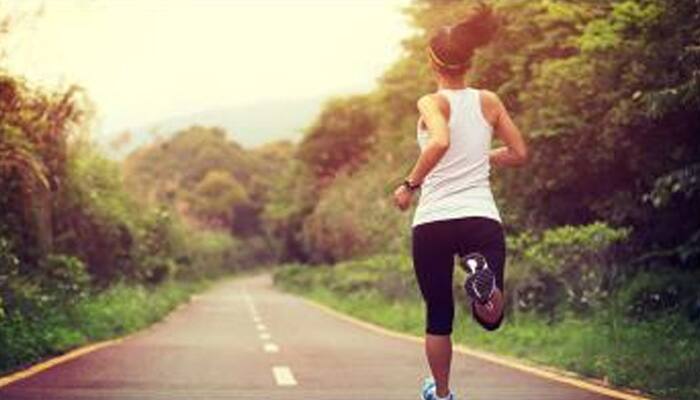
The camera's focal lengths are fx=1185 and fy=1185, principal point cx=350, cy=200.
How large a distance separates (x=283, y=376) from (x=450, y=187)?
513 cm

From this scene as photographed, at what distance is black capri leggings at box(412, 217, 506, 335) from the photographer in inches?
209

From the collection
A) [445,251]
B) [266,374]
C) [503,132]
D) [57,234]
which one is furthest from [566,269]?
[445,251]

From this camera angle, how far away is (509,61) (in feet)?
65.6

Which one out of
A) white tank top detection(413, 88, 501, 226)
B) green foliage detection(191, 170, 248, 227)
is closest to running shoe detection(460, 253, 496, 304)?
white tank top detection(413, 88, 501, 226)

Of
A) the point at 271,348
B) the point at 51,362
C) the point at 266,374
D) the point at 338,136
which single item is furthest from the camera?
the point at 338,136

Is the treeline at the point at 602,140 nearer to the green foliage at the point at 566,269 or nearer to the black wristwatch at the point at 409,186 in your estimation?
the green foliage at the point at 566,269

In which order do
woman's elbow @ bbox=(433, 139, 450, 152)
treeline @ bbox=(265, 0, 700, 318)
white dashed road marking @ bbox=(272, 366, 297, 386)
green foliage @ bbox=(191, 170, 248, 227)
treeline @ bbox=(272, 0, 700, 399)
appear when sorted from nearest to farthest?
woman's elbow @ bbox=(433, 139, 450, 152)
white dashed road marking @ bbox=(272, 366, 297, 386)
treeline @ bbox=(272, 0, 700, 399)
treeline @ bbox=(265, 0, 700, 318)
green foliage @ bbox=(191, 170, 248, 227)

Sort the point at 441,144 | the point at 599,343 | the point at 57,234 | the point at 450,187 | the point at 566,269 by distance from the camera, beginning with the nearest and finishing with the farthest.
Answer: the point at 441,144
the point at 450,187
the point at 599,343
the point at 566,269
the point at 57,234

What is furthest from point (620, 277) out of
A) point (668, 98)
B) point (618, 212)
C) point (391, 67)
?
point (391, 67)

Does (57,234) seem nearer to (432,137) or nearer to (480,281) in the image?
(432,137)

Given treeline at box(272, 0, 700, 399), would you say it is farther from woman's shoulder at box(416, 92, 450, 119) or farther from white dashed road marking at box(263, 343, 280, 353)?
woman's shoulder at box(416, 92, 450, 119)

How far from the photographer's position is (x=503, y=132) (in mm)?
5582

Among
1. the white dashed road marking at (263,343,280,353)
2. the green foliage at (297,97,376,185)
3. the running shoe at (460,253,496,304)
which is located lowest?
the white dashed road marking at (263,343,280,353)

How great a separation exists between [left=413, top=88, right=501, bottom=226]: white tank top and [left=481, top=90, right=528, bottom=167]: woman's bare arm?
0.06 metres
